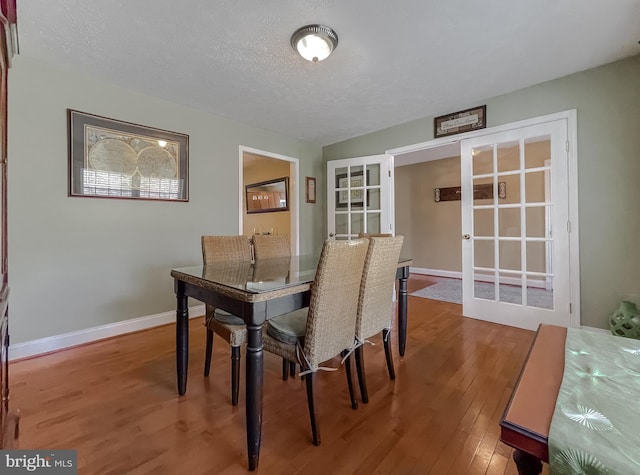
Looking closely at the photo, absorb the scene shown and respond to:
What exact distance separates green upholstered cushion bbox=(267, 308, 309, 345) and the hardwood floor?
46 cm

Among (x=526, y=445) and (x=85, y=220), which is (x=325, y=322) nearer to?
(x=526, y=445)

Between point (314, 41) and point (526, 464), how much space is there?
7.63 ft

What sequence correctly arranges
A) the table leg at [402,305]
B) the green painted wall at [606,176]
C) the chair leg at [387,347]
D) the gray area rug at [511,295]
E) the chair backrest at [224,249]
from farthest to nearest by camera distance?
the gray area rug at [511,295] → the green painted wall at [606,176] → the table leg at [402,305] → the chair backrest at [224,249] → the chair leg at [387,347]

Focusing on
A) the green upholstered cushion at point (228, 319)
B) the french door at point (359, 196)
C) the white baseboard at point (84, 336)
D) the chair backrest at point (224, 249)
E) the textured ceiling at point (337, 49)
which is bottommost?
the white baseboard at point (84, 336)

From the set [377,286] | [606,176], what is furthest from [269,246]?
[606,176]

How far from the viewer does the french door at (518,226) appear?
258cm

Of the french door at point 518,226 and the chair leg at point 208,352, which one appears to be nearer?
the chair leg at point 208,352

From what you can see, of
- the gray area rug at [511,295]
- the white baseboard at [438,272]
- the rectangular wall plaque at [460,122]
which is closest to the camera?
the gray area rug at [511,295]

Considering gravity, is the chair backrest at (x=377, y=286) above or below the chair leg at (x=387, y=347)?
above

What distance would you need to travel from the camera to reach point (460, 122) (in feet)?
10.2

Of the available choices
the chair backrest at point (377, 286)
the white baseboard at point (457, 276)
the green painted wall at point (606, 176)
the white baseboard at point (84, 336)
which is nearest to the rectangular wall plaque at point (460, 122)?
the green painted wall at point (606, 176)

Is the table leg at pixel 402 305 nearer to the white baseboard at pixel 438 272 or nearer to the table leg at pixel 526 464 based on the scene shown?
the table leg at pixel 526 464

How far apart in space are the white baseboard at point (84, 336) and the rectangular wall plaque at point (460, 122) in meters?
3.64

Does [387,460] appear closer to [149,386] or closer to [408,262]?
[408,262]
